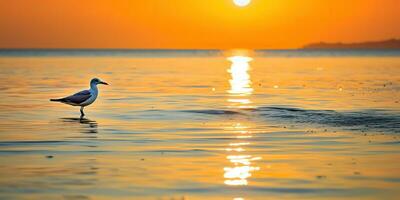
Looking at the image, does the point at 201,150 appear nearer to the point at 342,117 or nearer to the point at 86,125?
the point at 86,125

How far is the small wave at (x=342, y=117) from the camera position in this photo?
74.6 ft

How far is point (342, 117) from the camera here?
25.4 m

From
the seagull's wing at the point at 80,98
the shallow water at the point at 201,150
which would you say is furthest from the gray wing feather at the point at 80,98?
the shallow water at the point at 201,150

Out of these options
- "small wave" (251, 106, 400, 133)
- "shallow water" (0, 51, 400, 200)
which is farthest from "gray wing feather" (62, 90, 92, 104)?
"small wave" (251, 106, 400, 133)

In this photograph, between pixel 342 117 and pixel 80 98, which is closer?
pixel 342 117

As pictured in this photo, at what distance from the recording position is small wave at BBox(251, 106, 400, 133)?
22.7 metres

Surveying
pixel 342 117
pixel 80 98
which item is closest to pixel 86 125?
pixel 80 98

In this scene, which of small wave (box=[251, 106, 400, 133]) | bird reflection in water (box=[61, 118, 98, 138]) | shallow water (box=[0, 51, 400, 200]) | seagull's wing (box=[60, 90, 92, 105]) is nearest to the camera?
shallow water (box=[0, 51, 400, 200])

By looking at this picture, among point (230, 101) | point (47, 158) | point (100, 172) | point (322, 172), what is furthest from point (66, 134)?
point (230, 101)

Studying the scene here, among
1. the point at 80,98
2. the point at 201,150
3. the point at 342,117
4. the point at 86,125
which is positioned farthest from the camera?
the point at 80,98

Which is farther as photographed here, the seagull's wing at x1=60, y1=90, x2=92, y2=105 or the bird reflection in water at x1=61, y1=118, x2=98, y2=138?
the seagull's wing at x1=60, y1=90, x2=92, y2=105

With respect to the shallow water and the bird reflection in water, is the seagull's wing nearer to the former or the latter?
the shallow water

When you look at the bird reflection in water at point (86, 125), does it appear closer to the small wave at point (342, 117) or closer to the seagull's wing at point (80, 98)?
the seagull's wing at point (80, 98)

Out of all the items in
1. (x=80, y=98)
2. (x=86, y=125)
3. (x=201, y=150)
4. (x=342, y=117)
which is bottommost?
(x=201, y=150)
